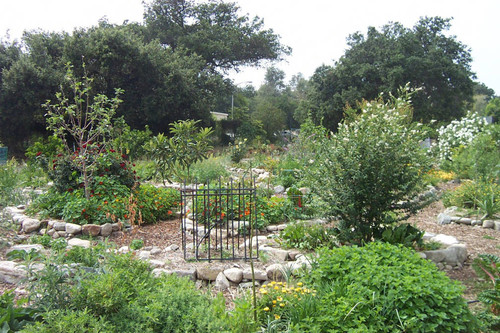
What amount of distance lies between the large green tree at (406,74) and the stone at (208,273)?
18.6 meters

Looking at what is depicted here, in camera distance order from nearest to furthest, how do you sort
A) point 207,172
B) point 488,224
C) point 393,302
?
point 393,302
point 488,224
point 207,172

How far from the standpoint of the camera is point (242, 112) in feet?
79.6

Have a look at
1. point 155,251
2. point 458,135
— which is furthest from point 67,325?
Answer: point 458,135

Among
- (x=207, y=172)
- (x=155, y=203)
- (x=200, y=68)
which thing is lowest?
(x=155, y=203)

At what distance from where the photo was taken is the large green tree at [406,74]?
21.3 metres

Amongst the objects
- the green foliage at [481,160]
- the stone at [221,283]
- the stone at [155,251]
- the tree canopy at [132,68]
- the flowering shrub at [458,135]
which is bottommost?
the stone at [221,283]

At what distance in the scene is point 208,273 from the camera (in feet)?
13.2

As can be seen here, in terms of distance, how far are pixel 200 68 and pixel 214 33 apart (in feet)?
11.8

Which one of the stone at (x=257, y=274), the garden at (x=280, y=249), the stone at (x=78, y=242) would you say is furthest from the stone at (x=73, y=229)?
the stone at (x=257, y=274)

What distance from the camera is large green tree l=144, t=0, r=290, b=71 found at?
933 inches

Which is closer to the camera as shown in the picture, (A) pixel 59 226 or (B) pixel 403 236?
(B) pixel 403 236

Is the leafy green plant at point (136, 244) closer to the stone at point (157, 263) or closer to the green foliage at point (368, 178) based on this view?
the stone at point (157, 263)

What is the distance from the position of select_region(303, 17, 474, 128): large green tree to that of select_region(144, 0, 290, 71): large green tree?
4638 mm

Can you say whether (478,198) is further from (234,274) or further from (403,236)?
(234,274)
